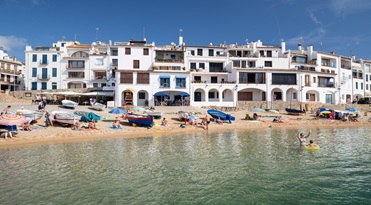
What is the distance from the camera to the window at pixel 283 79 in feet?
173

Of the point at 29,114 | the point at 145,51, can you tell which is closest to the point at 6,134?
the point at 29,114

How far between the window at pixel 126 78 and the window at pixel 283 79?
29.8 metres

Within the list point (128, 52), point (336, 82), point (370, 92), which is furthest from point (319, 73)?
point (128, 52)

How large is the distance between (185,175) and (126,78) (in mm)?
35900

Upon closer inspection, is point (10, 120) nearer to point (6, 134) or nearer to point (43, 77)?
point (6, 134)

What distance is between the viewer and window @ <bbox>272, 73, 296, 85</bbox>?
52812mm

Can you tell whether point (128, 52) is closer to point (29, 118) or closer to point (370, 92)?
point (29, 118)

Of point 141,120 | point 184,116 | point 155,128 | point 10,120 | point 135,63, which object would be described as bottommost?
point 155,128

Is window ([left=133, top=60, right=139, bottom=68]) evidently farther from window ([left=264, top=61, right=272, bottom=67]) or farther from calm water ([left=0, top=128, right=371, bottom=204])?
calm water ([left=0, top=128, right=371, bottom=204])

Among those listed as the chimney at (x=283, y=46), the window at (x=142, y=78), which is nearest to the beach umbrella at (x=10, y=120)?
the window at (x=142, y=78)

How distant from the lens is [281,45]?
62.1 meters

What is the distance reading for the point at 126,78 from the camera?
4616 cm

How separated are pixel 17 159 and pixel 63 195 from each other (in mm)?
8478

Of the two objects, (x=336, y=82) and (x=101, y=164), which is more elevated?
(x=336, y=82)
